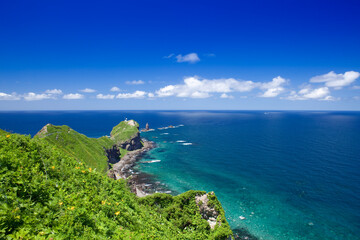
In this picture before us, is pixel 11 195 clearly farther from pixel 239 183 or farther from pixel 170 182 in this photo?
pixel 239 183

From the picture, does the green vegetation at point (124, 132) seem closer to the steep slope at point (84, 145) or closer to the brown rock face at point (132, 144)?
the steep slope at point (84, 145)

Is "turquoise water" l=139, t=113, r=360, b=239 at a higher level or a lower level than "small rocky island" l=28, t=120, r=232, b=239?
lower

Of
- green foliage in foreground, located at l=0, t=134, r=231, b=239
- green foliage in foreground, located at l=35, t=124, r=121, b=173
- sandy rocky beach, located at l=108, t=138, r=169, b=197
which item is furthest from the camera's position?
green foliage in foreground, located at l=35, t=124, r=121, b=173

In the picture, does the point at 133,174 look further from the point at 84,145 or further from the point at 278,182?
the point at 278,182

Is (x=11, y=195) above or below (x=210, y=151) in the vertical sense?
above

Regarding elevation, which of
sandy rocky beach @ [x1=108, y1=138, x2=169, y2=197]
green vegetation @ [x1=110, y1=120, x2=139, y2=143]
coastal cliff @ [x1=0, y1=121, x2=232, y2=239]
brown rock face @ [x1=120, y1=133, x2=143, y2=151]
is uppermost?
coastal cliff @ [x1=0, y1=121, x2=232, y2=239]

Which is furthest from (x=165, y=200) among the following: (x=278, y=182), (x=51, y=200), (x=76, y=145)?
(x=278, y=182)

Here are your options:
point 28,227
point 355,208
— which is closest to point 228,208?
point 355,208

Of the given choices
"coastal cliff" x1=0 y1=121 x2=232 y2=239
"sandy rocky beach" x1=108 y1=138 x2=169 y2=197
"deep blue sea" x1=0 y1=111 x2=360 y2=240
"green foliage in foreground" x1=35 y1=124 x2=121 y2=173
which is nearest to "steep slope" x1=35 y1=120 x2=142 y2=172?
"green foliage in foreground" x1=35 y1=124 x2=121 y2=173

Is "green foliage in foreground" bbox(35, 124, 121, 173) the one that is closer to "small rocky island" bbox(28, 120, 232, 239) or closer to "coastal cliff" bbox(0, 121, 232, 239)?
"small rocky island" bbox(28, 120, 232, 239)

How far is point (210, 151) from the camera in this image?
9500 centimetres

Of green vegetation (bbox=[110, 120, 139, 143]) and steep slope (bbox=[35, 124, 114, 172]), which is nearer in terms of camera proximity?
steep slope (bbox=[35, 124, 114, 172])

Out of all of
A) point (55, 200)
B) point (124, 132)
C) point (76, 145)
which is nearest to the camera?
point (55, 200)

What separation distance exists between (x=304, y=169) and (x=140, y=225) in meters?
75.8
